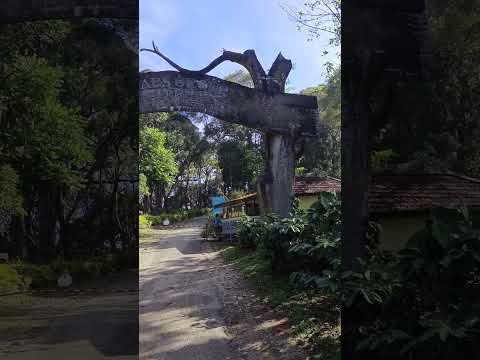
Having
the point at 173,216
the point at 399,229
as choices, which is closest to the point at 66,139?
Answer: the point at 173,216

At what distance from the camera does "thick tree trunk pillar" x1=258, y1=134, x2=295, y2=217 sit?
3.42 meters

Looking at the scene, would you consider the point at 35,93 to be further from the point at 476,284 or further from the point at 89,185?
the point at 476,284

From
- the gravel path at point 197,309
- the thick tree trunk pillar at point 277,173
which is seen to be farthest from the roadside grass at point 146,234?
the thick tree trunk pillar at point 277,173

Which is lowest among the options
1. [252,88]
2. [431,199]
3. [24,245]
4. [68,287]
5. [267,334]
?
[267,334]

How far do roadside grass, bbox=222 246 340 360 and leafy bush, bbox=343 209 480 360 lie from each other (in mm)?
854

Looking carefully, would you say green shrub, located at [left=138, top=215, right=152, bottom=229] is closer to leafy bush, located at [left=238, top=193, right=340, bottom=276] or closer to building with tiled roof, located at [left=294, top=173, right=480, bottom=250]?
leafy bush, located at [left=238, top=193, right=340, bottom=276]

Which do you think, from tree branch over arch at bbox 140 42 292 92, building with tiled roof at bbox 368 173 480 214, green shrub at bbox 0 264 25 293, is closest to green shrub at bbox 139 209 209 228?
tree branch over arch at bbox 140 42 292 92

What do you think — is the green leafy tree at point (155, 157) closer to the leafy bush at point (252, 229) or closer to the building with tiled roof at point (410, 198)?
the leafy bush at point (252, 229)

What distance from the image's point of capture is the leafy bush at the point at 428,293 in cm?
186

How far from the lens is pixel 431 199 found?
236cm

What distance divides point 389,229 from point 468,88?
952 mm

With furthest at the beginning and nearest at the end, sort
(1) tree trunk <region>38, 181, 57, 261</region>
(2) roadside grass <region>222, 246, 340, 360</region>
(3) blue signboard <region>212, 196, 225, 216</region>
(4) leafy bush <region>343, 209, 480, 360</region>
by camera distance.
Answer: (3) blue signboard <region>212, 196, 225, 216</region>, (2) roadside grass <region>222, 246, 340, 360</region>, (1) tree trunk <region>38, 181, 57, 261</region>, (4) leafy bush <region>343, 209, 480, 360</region>

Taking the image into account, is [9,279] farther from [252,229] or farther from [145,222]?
[252,229]

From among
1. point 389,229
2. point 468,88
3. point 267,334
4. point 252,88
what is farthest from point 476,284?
point 252,88
